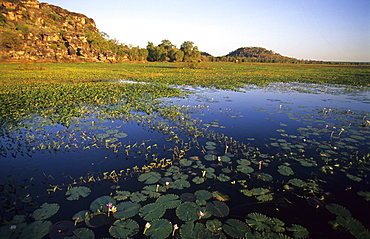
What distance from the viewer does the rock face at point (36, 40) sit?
6225 cm

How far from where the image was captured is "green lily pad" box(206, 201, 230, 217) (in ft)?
11.2

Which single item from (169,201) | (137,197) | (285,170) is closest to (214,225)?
(169,201)

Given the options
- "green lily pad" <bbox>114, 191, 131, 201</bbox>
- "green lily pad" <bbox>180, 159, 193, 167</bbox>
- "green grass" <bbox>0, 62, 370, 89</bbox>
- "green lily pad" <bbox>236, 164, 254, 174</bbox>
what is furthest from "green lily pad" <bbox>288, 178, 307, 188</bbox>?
"green grass" <bbox>0, 62, 370, 89</bbox>

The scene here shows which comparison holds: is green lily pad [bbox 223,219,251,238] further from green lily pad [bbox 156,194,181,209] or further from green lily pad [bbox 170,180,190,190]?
green lily pad [bbox 170,180,190,190]

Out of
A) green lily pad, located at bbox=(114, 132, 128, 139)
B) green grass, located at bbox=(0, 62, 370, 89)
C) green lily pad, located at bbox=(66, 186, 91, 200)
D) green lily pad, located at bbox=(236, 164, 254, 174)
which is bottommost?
green lily pad, located at bbox=(66, 186, 91, 200)

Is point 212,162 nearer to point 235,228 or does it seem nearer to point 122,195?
point 235,228

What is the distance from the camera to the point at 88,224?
10.2 ft

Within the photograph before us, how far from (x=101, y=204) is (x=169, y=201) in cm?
126

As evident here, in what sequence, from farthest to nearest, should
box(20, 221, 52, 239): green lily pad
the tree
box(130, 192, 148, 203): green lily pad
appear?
1. the tree
2. box(130, 192, 148, 203): green lily pad
3. box(20, 221, 52, 239): green lily pad

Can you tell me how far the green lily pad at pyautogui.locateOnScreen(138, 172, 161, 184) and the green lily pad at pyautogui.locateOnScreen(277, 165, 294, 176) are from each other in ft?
10.1

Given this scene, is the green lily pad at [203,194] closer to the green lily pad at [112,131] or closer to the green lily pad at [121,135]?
the green lily pad at [121,135]

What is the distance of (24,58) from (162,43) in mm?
79411

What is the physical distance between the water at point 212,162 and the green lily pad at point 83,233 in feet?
0.29

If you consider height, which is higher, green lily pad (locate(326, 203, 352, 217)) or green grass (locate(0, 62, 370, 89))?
green grass (locate(0, 62, 370, 89))
